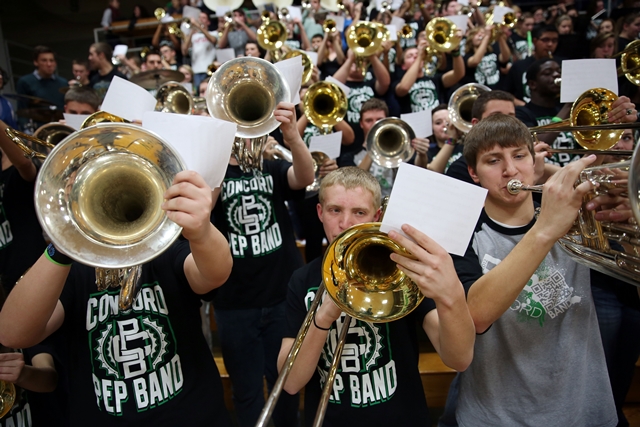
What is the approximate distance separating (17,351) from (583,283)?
2.29 meters

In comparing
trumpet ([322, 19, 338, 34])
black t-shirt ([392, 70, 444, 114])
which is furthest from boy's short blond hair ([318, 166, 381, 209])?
→ trumpet ([322, 19, 338, 34])

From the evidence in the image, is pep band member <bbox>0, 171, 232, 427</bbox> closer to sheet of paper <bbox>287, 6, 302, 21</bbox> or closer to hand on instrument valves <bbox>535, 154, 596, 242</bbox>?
hand on instrument valves <bbox>535, 154, 596, 242</bbox>

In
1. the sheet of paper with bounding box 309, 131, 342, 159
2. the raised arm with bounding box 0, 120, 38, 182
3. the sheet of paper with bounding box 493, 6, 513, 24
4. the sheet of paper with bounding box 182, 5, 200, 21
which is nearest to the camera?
the raised arm with bounding box 0, 120, 38, 182

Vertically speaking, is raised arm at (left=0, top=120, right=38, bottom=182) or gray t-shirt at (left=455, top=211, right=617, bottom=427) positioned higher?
raised arm at (left=0, top=120, right=38, bottom=182)

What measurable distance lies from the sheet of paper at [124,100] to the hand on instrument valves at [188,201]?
1247 mm

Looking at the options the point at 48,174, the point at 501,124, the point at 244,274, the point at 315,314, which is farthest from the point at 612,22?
the point at 48,174

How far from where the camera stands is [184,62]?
7.82 m

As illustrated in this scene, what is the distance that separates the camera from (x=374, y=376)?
5.25 feet

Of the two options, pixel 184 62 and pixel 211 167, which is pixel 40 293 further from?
pixel 184 62

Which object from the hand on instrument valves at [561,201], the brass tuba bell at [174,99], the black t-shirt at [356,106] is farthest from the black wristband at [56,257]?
the black t-shirt at [356,106]

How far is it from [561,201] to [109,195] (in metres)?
1.33

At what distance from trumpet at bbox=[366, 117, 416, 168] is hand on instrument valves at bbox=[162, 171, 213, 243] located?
2.64m

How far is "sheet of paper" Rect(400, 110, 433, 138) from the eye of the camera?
3525 mm

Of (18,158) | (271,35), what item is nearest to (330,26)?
(271,35)
